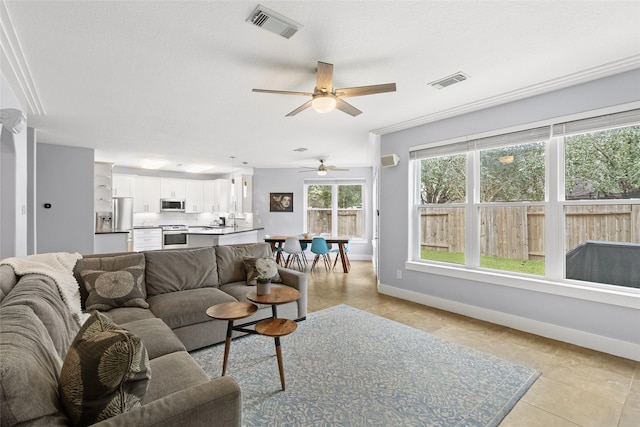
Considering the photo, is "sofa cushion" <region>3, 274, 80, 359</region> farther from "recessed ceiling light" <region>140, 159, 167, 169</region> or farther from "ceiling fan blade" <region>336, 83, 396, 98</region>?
"recessed ceiling light" <region>140, 159, 167, 169</region>

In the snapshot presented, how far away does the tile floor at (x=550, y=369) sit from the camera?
1826 mm

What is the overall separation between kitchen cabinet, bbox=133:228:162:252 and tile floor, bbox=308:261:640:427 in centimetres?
560

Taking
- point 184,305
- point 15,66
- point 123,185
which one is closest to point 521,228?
point 184,305

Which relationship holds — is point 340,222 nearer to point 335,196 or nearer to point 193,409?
point 335,196

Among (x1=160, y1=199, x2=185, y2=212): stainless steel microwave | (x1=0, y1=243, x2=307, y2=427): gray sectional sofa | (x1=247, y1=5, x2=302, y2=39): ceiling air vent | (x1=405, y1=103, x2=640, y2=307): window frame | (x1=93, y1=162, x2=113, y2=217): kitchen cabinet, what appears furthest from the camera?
(x1=160, y1=199, x2=185, y2=212): stainless steel microwave

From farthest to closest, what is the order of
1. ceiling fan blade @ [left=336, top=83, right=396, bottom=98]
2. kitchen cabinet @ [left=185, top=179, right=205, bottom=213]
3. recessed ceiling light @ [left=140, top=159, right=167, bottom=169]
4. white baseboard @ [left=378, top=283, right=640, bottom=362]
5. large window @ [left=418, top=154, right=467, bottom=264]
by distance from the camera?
1. kitchen cabinet @ [left=185, top=179, right=205, bottom=213]
2. recessed ceiling light @ [left=140, top=159, right=167, bottom=169]
3. large window @ [left=418, top=154, right=467, bottom=264]
4. white baseboard @ [left=378, top=283, right=640, bottom=362]
5. ceiling fan blade @ [left=336, top=83, right=396, bottom=98]

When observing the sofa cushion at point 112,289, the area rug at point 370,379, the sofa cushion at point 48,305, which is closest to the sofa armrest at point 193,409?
the sofa cushion at point 48,305

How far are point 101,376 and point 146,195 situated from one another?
817cm

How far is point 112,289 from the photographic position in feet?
7.92

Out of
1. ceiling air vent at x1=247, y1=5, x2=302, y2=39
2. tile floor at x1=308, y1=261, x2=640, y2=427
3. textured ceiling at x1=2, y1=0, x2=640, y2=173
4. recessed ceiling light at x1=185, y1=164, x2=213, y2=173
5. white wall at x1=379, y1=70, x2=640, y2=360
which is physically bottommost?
tile floor at x1=308, y1=261, x2=640, y2=427

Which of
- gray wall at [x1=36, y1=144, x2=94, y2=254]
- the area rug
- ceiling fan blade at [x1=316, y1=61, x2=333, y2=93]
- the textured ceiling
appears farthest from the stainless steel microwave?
ceiling fan blade at [x1=316, y1=61, x2=333, y2=93]

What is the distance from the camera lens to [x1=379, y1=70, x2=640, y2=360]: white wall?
102 inches

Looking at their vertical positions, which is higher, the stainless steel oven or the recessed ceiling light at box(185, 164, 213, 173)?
the recessed ceiling light at box(185, 164, 213, 173)

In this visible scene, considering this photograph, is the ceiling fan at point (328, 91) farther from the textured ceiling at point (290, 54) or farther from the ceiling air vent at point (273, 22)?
the ceiling air vent at point (273, 22)
